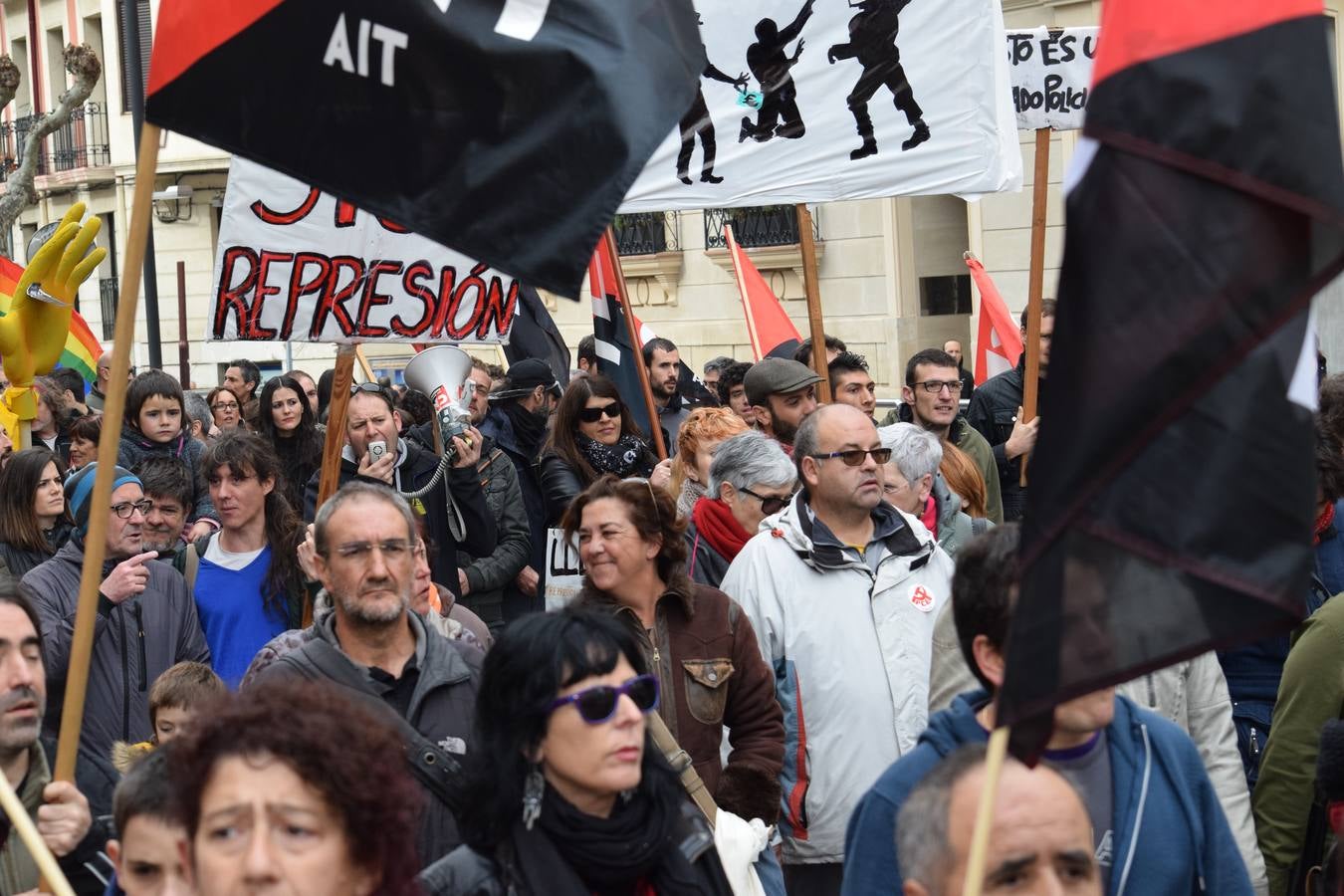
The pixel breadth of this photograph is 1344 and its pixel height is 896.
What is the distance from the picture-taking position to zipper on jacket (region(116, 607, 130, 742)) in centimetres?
611

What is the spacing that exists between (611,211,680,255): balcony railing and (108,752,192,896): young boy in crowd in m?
21.6

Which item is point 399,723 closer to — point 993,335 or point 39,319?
point 39,319

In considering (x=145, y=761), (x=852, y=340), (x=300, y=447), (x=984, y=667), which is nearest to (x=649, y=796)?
(x=984, y=667)

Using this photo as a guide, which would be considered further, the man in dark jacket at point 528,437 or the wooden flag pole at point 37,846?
the man in dark jacket at point 528,437

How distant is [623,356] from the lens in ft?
31.1

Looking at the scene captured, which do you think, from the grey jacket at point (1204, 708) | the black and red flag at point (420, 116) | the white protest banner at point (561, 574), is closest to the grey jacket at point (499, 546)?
the white protest banner at point (561, 574)

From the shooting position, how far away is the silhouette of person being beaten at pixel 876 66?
755 cm

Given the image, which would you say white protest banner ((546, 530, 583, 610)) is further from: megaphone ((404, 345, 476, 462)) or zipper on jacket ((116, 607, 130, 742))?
megaphone ((404, 345, 476, 462))

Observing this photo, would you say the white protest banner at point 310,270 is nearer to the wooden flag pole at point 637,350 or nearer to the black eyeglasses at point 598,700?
the wooden flag pole at point 637,350

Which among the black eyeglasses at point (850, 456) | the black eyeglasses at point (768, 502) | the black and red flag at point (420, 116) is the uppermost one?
the black and red flag at point (420, 116)

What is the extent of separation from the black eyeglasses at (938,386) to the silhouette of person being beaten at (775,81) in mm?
1312

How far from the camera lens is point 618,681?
362 cm

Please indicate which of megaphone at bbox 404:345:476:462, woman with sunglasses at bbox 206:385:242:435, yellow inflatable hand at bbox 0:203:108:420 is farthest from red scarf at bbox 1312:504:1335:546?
woman with sunglasses at bbox 206:385:242:435

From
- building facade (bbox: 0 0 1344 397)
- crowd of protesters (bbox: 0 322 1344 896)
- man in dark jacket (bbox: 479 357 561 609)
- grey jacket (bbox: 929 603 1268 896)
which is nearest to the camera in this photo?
crowd of protesters (bbox: 0 322 1344 896)
